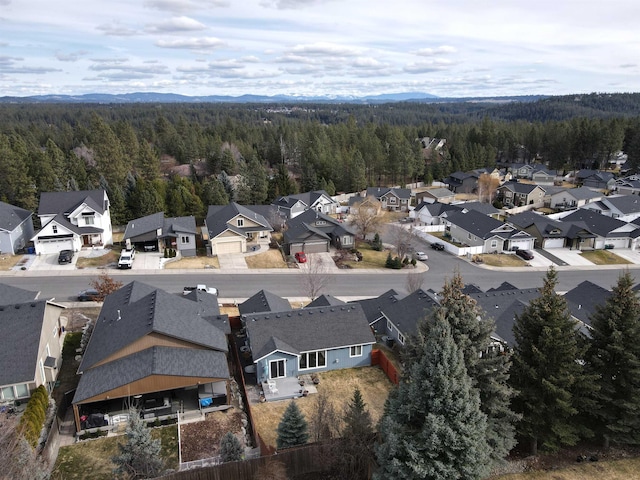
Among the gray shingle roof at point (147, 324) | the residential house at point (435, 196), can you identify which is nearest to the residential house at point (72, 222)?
the gray shingle roof at point (147, 324)

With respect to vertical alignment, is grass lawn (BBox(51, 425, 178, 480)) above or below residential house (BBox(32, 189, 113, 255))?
below

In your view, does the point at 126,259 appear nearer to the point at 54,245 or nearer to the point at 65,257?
the point at 65,257

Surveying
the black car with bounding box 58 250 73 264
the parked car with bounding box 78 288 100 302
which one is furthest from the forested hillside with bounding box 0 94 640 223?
the parked car with bounding box 78 288 100 302

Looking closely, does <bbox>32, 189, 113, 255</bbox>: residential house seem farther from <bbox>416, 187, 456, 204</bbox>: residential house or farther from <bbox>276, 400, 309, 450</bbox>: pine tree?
<bbox>416, 187, 456, 204</bbox>: residential house

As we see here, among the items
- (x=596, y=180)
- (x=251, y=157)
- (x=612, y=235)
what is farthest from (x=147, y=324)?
(x=596, y=180)

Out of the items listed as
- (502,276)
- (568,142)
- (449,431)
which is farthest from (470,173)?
(449,431)

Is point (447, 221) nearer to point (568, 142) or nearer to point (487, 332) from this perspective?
point (487, 332)

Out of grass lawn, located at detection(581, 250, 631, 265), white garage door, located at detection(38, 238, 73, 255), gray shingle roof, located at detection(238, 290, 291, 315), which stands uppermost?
gray shingle roof, located at detection(238, 290, 291, 315)

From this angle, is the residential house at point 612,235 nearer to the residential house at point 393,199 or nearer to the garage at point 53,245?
the residential house at point 393,199
